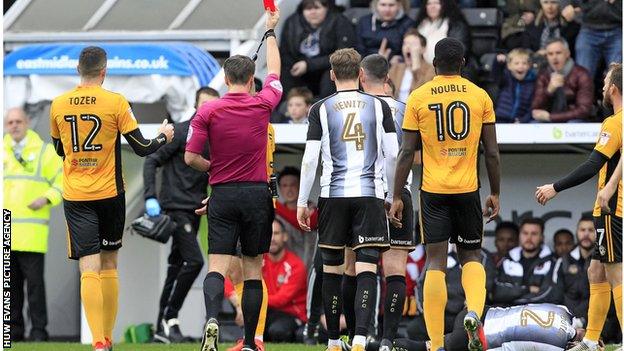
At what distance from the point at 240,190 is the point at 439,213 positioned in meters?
1.38

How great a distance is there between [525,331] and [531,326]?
0.18ft

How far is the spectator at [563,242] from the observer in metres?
14.6

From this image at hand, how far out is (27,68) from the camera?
15352 mm

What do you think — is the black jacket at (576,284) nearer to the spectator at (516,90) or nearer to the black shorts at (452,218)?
the spectator at (516,90)

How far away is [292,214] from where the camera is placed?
1478cm

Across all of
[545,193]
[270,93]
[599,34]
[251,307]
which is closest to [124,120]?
[270,93]

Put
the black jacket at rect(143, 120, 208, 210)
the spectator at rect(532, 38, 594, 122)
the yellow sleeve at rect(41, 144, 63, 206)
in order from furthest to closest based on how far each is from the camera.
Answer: the yellow sleeve at rect(41, 144, 63, 206) → the spectator at rect(532, 38, 594, 122) → the black jacket at rect(143, 120, 208, 210)

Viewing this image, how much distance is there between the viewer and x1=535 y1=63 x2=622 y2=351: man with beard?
9914 mm

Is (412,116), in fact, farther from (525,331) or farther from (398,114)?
(525,331)

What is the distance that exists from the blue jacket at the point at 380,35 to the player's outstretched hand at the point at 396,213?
5.31 m

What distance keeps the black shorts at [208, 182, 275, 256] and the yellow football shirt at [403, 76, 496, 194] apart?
45.6 inches

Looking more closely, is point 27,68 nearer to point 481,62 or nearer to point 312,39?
point 312,39

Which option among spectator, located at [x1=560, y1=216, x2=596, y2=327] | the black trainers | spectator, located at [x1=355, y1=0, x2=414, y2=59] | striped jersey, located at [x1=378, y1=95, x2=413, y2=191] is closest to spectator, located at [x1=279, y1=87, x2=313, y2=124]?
spectator, located at [x1=355, y1=0, x2=414, y2=59]

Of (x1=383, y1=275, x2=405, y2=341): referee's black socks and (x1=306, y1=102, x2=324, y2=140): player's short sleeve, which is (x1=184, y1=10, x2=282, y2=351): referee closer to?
(x1=306, y1=102, x2=324, y2=140): player's short sleeve
